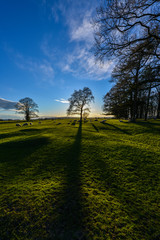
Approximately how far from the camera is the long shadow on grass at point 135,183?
1725 mm

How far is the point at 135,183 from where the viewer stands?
2775 mm

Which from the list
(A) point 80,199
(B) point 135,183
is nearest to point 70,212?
(A) point 80,199

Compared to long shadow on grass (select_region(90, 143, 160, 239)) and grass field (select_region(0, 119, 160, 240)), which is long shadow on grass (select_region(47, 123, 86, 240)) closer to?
grass field (select_region(0, 119, 160, 240))

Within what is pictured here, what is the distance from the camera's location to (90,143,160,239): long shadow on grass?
1725mm

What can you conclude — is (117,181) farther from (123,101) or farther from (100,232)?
(123,101)

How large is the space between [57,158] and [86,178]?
189cm

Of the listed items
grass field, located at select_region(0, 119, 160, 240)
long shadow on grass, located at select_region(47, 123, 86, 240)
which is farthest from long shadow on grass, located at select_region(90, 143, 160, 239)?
long shadow on grass, located at select_region(47, 123, 86, 240)

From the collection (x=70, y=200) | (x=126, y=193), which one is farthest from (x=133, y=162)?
(x=70, y=200)

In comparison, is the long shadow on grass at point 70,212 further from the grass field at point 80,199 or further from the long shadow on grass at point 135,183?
the long shadow on grass at point 135,183

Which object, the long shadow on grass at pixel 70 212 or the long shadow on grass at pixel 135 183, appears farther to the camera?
the long shadow on grass at pixel 135 183

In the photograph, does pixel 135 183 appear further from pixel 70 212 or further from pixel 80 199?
pixel 70 212

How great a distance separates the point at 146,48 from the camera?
700cm

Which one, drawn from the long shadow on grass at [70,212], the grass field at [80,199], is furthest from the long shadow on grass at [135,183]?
the long shadow on grass at [70,212]

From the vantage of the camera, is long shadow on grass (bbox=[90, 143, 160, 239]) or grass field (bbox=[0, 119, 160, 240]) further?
long shadow on grass (bbox=[90, 143, 160, 239])
